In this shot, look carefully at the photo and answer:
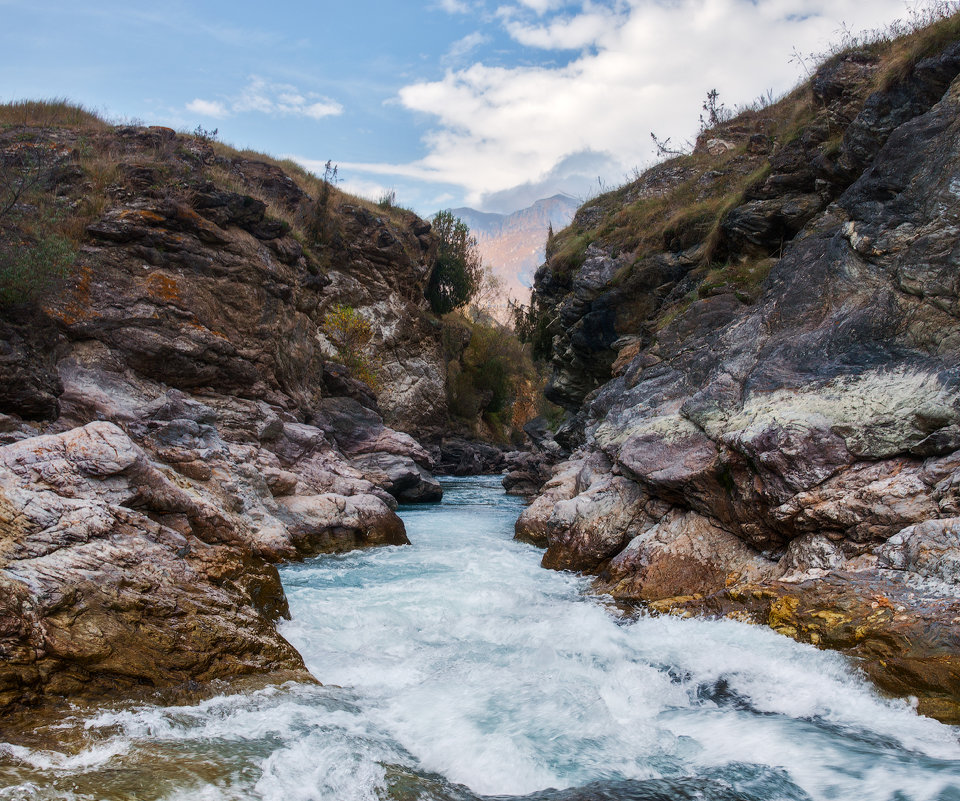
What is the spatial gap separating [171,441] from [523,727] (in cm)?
814

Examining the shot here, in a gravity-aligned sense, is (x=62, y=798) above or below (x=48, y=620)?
below

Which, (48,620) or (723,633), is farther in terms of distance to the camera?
(723,633)

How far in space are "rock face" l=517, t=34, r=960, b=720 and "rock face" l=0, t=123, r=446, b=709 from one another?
494cm

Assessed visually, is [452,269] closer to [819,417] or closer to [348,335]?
[348,335]

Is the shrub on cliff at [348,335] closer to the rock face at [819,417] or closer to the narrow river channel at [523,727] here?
the rock face at [819,417]

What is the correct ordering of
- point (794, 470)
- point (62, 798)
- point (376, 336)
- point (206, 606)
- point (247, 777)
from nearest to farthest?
point (62, 798), point (247, 777), point (206, 606), point (794, 470), point (376, 336)

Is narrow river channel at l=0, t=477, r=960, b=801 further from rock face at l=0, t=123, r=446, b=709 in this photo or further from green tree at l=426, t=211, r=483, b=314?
green tree at l=426, t=211, r=483, b=314

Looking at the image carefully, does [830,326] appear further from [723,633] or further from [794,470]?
[723,633]

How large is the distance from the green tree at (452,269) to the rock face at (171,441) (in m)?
12.4

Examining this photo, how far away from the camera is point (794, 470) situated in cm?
776

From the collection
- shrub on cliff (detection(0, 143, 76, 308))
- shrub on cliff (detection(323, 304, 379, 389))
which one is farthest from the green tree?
shrub on cliff (detection(0, 143, 76, 308))

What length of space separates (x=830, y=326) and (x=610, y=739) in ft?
23.4

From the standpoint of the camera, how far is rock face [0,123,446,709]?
5160mm

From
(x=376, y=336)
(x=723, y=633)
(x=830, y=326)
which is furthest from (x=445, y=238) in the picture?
(x=723, y=633)
